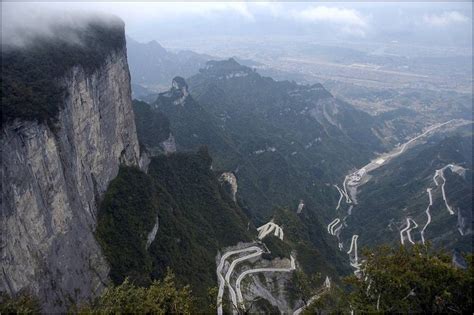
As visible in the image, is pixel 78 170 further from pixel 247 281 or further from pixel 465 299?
pixel 465 299

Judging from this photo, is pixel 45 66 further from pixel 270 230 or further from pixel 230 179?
pixel 230 179

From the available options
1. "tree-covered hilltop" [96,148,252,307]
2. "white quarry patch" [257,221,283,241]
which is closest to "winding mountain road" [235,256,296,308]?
"tree-covered hilltop" [96,148,252,307]

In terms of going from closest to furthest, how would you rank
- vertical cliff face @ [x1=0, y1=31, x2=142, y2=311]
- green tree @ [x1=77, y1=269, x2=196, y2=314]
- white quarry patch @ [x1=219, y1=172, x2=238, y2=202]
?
green tree @ [x1=77, y1=269, x2=196, y2=314] → vertical cliff face @ [x1=0, y1=31, x2=142, y2=311] → white quarry patch @ [x1=219, y1=172, x2=238, y2=202]

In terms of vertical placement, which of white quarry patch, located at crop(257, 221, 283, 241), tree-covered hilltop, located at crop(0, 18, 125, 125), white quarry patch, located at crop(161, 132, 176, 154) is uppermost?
tree-covered hilltop, located at crop(0, 18, 125, 125)

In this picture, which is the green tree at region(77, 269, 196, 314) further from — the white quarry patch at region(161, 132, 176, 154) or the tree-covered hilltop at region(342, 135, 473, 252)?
the tree-covered hilltop at region(342, 135, 473, 252)

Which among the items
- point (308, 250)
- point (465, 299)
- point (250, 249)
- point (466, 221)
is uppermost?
point (465, 299)

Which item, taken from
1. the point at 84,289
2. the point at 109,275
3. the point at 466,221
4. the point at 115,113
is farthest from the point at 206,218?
the point at 466,221
